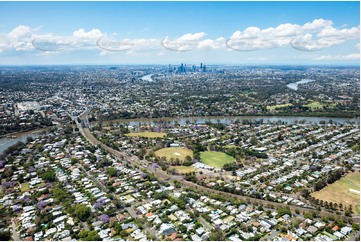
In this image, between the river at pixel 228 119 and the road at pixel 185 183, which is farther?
Answer: the river at pixel 228 119

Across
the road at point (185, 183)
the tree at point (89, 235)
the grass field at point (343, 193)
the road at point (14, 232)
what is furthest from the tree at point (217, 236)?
the road at point (14, 232)

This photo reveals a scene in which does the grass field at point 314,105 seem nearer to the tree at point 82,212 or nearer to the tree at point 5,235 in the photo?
the tree at point 82,212

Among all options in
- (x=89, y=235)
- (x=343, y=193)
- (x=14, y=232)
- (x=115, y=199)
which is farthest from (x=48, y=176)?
(x=343, y=193)

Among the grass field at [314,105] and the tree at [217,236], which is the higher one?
the grass field at [314,105]

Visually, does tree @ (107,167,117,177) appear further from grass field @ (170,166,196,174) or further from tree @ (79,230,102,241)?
tree @ (79,230,102,241)

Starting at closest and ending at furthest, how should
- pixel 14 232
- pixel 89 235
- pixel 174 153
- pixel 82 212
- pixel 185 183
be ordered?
1. pixel 89 235
2. pixel 14 232
3. pixel 82 212
4. pixel 185 183
5. pixel 174 153

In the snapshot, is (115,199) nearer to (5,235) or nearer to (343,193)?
(5,235)

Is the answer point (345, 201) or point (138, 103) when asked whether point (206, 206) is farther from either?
point (138, 103)

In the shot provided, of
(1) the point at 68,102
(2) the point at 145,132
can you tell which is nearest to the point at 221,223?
(2) the point at 145,132
